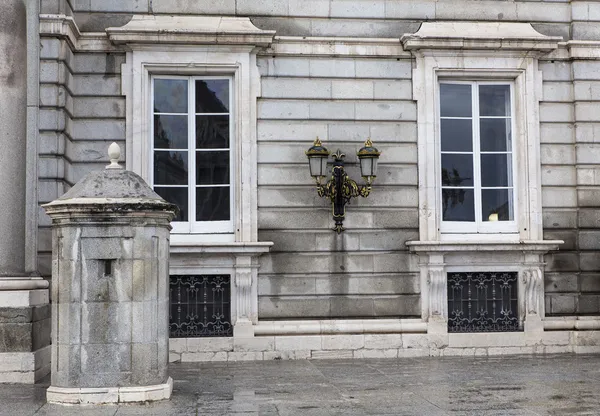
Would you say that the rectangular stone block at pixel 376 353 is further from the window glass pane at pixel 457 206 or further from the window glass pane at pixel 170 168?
the window glass pane at pixel 170 168

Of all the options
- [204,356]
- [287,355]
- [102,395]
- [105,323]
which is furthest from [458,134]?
[102,395]

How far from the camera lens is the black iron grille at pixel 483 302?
51.6 ft

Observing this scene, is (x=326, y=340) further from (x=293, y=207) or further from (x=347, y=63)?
(x=347, y=63)

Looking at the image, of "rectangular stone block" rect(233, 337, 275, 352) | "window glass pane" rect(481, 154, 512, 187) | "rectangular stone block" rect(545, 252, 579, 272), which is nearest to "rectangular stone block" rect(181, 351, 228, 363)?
"rectangular stone block" rect(233, 337, 275, 352)

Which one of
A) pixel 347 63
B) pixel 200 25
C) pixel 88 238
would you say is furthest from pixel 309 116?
pixel 88 238

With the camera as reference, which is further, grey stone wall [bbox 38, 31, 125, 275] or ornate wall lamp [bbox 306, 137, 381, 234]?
ornate wall lamp [bbox 306, 137, 381, 234]

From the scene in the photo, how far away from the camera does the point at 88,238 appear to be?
10.3 m

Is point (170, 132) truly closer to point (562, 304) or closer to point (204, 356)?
point (204, 356)

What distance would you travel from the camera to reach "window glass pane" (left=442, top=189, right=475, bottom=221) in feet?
52.5

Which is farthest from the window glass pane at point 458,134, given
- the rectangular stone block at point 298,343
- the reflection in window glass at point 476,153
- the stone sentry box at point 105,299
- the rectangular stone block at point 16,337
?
the rectangular stone block at point 16,337

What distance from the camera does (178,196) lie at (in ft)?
51.2

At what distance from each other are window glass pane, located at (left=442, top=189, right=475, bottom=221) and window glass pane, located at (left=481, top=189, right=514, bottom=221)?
23 cm

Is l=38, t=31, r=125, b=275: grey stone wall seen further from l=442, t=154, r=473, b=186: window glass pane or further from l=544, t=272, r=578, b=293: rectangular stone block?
l=544, t=272, r=578, b=293: rectangular stone block

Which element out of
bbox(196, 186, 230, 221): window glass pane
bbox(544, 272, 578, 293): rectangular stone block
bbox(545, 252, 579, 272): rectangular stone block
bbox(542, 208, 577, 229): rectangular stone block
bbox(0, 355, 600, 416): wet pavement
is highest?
bbox(196, 186, 230, 221): window glass pane
